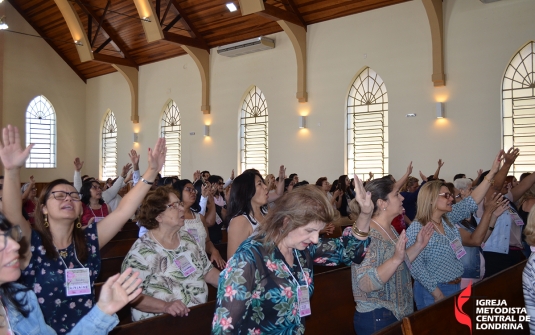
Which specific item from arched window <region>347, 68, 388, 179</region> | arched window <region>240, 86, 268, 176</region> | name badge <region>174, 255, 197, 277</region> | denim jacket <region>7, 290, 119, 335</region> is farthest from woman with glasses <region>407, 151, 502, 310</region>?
arched window <region>240, 86, 268, 176</region>

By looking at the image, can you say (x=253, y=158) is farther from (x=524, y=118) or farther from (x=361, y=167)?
(x=524, y=118)

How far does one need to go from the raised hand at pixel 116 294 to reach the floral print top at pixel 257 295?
0.34 metres

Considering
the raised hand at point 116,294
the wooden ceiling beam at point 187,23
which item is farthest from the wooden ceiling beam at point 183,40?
the raised hand at point 116,294

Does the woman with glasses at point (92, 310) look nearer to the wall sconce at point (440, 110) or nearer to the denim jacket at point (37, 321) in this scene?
the denim jacket at point (37, 321)

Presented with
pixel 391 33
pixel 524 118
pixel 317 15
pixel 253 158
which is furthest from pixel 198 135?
pixel 524 118

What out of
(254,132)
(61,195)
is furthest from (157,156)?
(254,132)

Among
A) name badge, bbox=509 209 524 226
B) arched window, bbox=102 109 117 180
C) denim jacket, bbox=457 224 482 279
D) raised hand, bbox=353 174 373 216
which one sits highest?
arched window, bbox=102 109 117 180

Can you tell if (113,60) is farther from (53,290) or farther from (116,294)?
(116,294)

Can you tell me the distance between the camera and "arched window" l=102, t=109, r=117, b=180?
17.4 metres

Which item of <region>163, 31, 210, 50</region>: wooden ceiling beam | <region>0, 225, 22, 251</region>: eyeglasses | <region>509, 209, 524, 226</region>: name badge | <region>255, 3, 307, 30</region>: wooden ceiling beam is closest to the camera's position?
<region>0, 225, 22, 251</region>: eyeglasses

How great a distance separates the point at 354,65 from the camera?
36.3 feet

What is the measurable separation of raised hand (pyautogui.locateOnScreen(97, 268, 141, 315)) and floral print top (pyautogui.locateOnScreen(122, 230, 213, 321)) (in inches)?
43.6

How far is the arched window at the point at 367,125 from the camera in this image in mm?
10898

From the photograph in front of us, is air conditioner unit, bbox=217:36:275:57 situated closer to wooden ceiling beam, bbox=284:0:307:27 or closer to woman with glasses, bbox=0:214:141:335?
wooden ceiling beam, bbox=284:0:307:27
